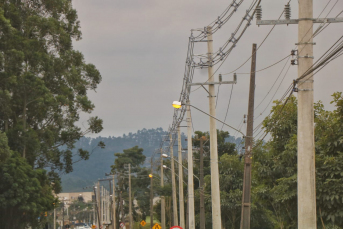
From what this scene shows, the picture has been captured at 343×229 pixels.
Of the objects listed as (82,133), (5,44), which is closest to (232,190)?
A: (82,133)

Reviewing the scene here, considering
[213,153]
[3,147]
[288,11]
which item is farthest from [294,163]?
[3,147]

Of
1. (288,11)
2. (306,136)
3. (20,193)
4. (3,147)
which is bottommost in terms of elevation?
(20,193)

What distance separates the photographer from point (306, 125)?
1271cm

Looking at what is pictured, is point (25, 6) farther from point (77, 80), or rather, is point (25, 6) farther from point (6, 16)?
point (77, 80)

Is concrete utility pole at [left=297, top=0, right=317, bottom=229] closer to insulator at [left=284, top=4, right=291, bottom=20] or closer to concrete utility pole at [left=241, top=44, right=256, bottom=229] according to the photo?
insulator at [left=284, top=4, right=291, bottom=20]

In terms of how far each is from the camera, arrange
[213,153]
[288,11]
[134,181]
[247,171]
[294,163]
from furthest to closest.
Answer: [134,181] < [294,163] < [213,153] < [247,171] < [288,11]

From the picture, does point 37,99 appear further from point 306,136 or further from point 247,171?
point 306,136

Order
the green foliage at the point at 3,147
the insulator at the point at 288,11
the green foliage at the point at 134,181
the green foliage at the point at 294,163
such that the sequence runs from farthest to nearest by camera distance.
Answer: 1. the green foliage at the point at 134,181
2. the green foliage at the point at 3,147
3. the green foliage at the point at 294,163
4. the insulator at the point at 288,11

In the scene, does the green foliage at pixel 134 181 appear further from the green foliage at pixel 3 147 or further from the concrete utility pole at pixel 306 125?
the concrete utility pole at pixel 306 125

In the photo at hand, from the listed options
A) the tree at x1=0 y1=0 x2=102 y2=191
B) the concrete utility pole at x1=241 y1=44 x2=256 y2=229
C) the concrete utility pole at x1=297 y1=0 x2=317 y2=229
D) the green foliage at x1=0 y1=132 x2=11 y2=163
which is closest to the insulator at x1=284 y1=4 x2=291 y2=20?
the concrete utility pole at x1=297 y1=0 x2=317 y2=229

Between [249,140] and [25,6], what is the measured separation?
28.6m

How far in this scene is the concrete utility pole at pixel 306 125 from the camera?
1251 cm

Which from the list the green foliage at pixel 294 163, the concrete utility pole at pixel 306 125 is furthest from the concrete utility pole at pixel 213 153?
the concrete utility pole at pixel 306 125

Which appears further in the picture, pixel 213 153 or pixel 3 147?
pixel 3 147
